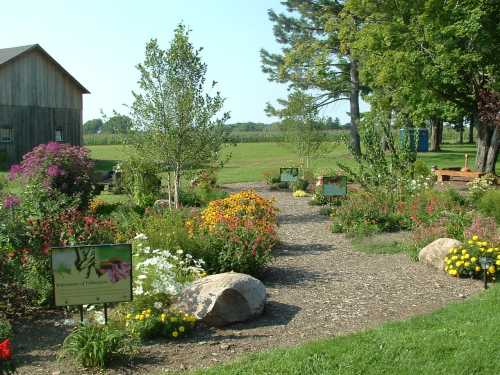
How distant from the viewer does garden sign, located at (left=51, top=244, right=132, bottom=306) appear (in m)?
5.13

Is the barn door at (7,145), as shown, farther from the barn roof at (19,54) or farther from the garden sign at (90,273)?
the garden sign at (90,273)

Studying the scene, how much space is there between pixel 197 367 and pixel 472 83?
20032 millimetres

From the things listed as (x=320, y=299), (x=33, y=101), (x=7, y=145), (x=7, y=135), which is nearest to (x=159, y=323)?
(x=320, y=299)

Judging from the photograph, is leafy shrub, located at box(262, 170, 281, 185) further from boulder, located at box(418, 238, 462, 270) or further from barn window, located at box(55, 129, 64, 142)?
barn window, located at box(55, 129, 64, 142)

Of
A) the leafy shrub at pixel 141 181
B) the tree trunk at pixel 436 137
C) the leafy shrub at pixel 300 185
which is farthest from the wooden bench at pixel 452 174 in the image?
the tree trunk at pixel 436 137

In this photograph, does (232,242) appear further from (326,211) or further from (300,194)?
(300,194)

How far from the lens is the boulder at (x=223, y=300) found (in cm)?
605

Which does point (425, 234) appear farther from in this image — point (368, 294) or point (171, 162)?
point (171, 162)

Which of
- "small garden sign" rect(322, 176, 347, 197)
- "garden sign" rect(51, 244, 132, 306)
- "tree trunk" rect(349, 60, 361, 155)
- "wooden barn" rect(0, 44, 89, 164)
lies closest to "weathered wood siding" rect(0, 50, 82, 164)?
"wooden barn" rect(0, 44, 89, 164)

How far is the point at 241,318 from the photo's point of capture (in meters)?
6.18

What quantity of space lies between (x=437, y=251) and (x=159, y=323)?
4753 mm

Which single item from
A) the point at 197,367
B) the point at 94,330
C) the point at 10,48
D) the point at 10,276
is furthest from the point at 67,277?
the point at 10,48

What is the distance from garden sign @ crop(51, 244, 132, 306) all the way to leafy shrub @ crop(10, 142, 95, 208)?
706cm

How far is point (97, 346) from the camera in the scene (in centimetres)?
489
